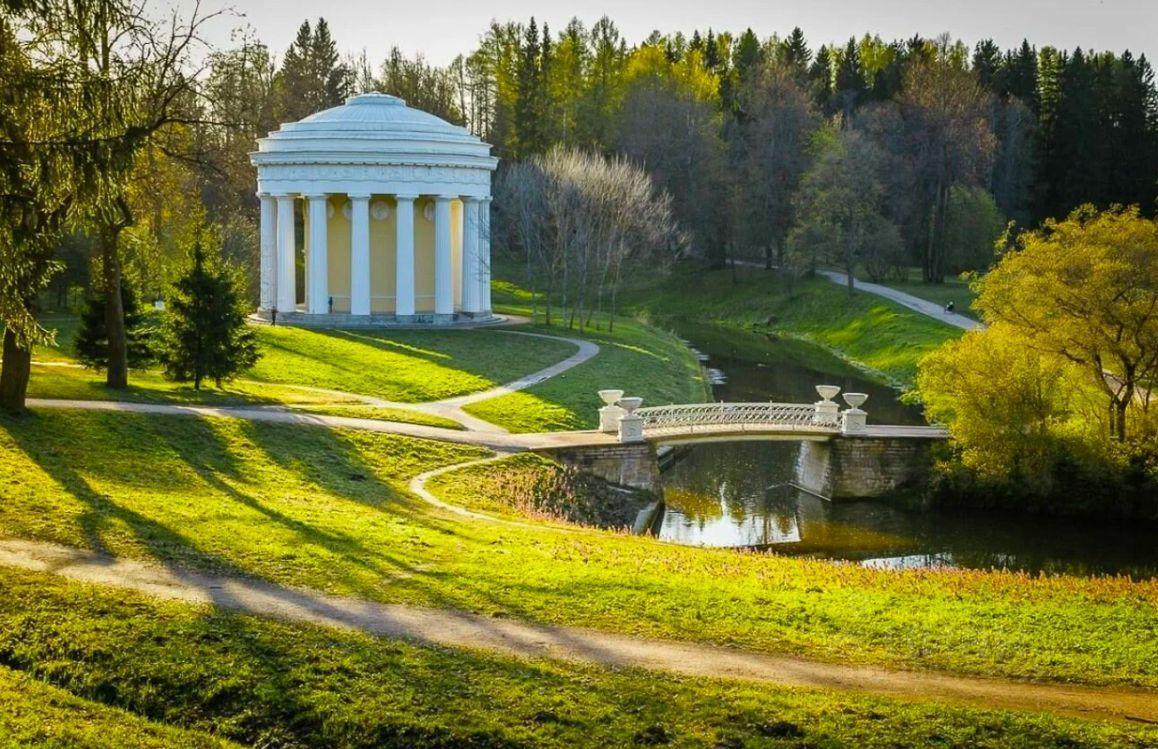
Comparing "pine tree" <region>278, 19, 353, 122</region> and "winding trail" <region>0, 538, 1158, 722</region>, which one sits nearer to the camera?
"winding trail" <region>0, 538, 1158, 722</region>

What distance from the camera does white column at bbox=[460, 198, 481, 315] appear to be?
5709 centimetres

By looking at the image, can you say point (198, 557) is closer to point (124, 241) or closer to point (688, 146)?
point (124, 241)

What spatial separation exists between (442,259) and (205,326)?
22587 mm

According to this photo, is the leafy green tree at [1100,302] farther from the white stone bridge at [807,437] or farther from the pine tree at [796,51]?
the pine tree at [796,51]

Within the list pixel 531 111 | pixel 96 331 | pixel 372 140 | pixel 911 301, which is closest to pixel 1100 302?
pixel 96 331

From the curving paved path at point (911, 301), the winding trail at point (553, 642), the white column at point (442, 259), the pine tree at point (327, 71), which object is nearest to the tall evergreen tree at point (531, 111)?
the pine tree at point (327, 71)

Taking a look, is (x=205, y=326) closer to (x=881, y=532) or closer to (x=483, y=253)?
(x=881, y=532)

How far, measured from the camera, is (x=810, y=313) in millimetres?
74188

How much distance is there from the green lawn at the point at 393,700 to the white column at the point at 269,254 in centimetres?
4339

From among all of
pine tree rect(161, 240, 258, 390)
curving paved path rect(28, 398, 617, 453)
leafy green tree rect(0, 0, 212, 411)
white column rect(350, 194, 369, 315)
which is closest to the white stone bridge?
curving paved path rect(28, 398, 617, 453)

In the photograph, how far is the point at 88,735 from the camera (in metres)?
11.6

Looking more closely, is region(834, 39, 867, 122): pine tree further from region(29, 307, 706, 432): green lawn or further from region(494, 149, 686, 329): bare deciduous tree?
region(29, 307, 706, 432): green lawn

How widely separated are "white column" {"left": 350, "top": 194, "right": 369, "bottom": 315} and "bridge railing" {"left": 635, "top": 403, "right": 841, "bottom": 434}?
22.2 metres

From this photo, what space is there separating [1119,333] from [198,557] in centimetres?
2457
